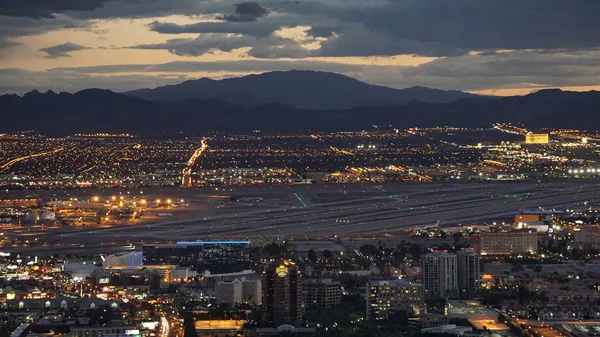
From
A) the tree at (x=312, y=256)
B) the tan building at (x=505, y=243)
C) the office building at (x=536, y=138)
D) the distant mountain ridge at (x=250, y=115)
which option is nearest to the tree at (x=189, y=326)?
the tree at (x=312, y=256)

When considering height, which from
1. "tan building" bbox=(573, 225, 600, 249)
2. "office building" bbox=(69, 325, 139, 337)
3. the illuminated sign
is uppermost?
the illuminated sign

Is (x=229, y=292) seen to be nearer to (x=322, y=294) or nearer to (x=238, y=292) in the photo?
(x=238, y=292)

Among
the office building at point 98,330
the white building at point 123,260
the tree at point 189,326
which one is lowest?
the tree at point 189,326

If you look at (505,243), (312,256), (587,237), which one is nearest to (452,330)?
(312,256)

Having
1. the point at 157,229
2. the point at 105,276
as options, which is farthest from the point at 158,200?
the point at 105,276

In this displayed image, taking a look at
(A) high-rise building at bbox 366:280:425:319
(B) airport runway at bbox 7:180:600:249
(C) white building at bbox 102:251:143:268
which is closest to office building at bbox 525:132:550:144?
(B) airport runway at bbox 7:180:600:249

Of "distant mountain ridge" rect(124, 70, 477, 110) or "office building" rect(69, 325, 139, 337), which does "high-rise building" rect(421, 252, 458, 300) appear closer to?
"office building" rect(69, 325, 139, 337)

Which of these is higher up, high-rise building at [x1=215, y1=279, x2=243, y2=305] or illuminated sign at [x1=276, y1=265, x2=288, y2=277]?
illuminated sign at [x1=276, y1=265, x2=288, y2=277]

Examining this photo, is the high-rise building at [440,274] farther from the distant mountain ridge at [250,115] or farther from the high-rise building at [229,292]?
the distant mountain ridge at [250,115]
